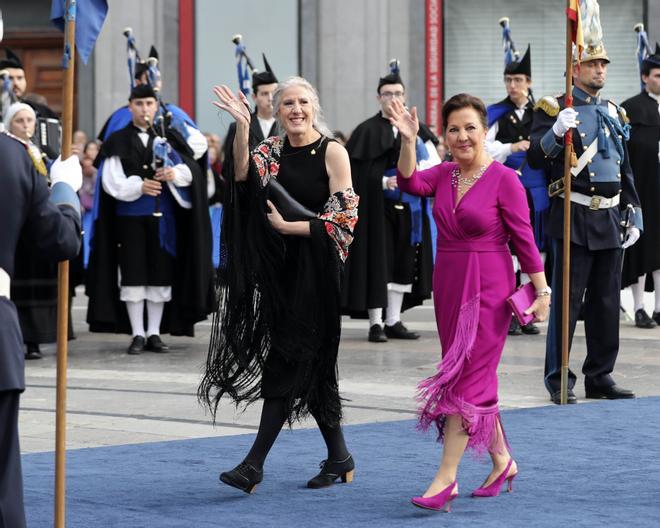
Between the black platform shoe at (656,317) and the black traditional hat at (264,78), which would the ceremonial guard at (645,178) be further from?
the black traditional hat at (264,78)

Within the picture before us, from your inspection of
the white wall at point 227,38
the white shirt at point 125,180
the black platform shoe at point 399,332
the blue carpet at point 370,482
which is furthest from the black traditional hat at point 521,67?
the white wall at point 227,38

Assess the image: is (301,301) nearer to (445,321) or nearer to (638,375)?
(445,321)

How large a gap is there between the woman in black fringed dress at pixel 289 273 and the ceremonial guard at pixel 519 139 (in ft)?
18.4

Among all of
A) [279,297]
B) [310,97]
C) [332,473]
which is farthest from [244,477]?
[310,97]

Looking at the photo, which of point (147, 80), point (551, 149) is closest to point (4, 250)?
point (551, 149)

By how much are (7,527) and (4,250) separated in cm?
84

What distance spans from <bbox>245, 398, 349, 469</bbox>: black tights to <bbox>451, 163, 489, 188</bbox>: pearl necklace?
1.20m

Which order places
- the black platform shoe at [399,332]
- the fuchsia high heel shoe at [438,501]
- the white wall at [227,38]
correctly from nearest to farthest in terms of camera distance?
the fuchsia high heel shoe at [438,501] < the black platform shoe at [399,332] < the white wall at [227,38]

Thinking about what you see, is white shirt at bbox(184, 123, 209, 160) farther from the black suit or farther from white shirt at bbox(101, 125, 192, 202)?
the black suit

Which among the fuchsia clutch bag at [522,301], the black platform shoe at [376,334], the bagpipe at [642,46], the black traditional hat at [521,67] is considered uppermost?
the bagpipe at [642,46]

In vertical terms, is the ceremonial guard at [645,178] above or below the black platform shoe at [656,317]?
above

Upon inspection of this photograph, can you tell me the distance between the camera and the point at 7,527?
15.3 feet

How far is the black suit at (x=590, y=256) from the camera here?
9.00 m

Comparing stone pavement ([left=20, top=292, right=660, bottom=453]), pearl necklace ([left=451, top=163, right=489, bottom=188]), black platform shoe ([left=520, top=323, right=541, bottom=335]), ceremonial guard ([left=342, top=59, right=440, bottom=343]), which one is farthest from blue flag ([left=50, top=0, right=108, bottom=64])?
black platform shoe ([left=520, top=323, right=541, bottom=335])
